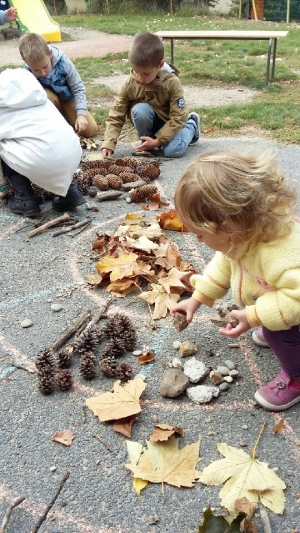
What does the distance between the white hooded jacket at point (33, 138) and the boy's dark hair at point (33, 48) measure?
0.63m

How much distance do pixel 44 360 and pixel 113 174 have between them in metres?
2.17

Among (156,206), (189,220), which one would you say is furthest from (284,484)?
(156,206)

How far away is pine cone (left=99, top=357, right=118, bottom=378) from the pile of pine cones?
179 centimetres

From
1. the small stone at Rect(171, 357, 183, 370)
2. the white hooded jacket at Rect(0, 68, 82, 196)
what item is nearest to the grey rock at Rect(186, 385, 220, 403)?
the small stone at Rect(171, 357, 183, 370)

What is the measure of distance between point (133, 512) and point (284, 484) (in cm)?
47

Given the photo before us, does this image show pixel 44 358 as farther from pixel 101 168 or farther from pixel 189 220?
pixel 101 168

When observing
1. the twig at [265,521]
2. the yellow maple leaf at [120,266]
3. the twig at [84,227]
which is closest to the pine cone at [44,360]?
the yellow maple leaf at [120,266]

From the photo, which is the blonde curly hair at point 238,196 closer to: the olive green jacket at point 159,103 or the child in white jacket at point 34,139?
the child in white jacket at point 34,139

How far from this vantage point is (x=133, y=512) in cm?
162

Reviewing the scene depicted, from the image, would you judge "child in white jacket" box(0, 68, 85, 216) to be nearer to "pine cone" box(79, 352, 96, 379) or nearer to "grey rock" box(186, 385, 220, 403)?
"pine cone" box(79, 352, 96, 379)

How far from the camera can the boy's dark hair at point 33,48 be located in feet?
13.2

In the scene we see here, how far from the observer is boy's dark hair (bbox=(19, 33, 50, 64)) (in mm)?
4027

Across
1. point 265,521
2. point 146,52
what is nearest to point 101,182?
point 146,52

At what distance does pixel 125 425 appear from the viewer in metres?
1.92
